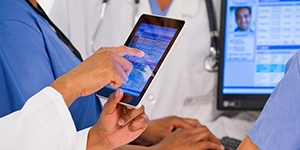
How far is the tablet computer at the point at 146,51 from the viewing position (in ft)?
1.71

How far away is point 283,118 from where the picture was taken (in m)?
0.43

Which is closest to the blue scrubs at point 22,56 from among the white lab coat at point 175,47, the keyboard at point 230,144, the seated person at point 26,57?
the seated person at point 26,57

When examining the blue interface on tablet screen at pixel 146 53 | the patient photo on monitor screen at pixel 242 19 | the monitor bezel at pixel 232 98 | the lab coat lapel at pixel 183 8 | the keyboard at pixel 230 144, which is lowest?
the keyboard at pixel 230 144

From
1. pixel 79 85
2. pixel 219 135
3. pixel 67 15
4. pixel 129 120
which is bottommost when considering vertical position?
pixel 219 135

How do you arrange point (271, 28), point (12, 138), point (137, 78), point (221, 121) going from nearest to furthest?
Answer: point (12, 138) → point (137, 78) → point (271, 28) → point (221, 121)

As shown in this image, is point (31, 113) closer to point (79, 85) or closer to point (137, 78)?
point (79, 85)

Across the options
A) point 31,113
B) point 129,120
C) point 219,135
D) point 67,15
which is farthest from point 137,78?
point 67,15

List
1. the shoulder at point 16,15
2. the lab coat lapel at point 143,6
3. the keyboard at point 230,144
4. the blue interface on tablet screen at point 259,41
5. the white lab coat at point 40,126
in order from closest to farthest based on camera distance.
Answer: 1. the white lab coat at point 40,126
2. the shoulder at point 16,15
3. the keyboard at point 230,144
4. the blue interface on tablet screen at point 259,41
5. the lab coat lapel at point 143,6

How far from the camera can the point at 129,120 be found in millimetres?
546

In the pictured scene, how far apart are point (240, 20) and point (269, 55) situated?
0.16m

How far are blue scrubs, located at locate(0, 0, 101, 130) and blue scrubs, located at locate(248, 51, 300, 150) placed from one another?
17.7 inches

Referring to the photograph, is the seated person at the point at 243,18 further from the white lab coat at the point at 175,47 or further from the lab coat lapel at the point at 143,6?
the lab coat lapel at the point at 143,6

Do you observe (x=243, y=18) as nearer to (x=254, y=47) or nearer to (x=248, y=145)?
(x=254, y=47)

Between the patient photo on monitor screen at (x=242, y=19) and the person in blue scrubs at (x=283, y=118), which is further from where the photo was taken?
the patient photo on monitor screen at (x=242, y=19)
